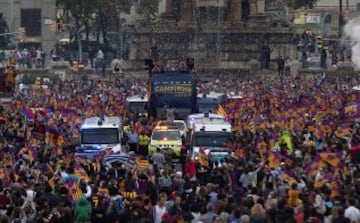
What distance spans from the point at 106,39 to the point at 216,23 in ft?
74.3

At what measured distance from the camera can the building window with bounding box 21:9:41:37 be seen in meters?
109

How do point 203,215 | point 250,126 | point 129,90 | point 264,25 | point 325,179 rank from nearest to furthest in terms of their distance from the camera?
point 203,215 → point 325,179 → point 250,126 → point 129,90 → point 264,25

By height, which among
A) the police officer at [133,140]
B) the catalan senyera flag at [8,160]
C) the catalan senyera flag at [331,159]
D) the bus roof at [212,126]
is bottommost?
the police officer at [133,140]

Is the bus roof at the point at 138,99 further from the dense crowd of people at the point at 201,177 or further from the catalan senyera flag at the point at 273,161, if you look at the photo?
the catalan senyera flag at the point at 273,161

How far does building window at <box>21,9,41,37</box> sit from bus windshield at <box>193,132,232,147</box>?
2746 inches

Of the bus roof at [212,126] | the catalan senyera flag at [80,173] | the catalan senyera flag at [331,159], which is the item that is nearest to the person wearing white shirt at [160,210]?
the catalan senyera flag at [80,173]

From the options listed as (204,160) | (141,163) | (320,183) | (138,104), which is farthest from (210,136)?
(138,104)

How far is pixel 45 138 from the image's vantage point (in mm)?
40500

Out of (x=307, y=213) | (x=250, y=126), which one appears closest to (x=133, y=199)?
(x=307, y=213)

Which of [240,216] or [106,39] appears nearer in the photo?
[240,216]

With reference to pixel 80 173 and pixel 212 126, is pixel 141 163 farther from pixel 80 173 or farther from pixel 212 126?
pixel 212 126

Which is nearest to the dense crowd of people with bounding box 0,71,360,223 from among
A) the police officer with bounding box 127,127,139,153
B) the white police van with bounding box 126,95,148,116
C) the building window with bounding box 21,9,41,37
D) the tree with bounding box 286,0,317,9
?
the police officer with bounding box 127,127,139,153

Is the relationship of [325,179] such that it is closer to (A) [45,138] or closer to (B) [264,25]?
(A) [45,138]

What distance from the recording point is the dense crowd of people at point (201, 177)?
23516mm
